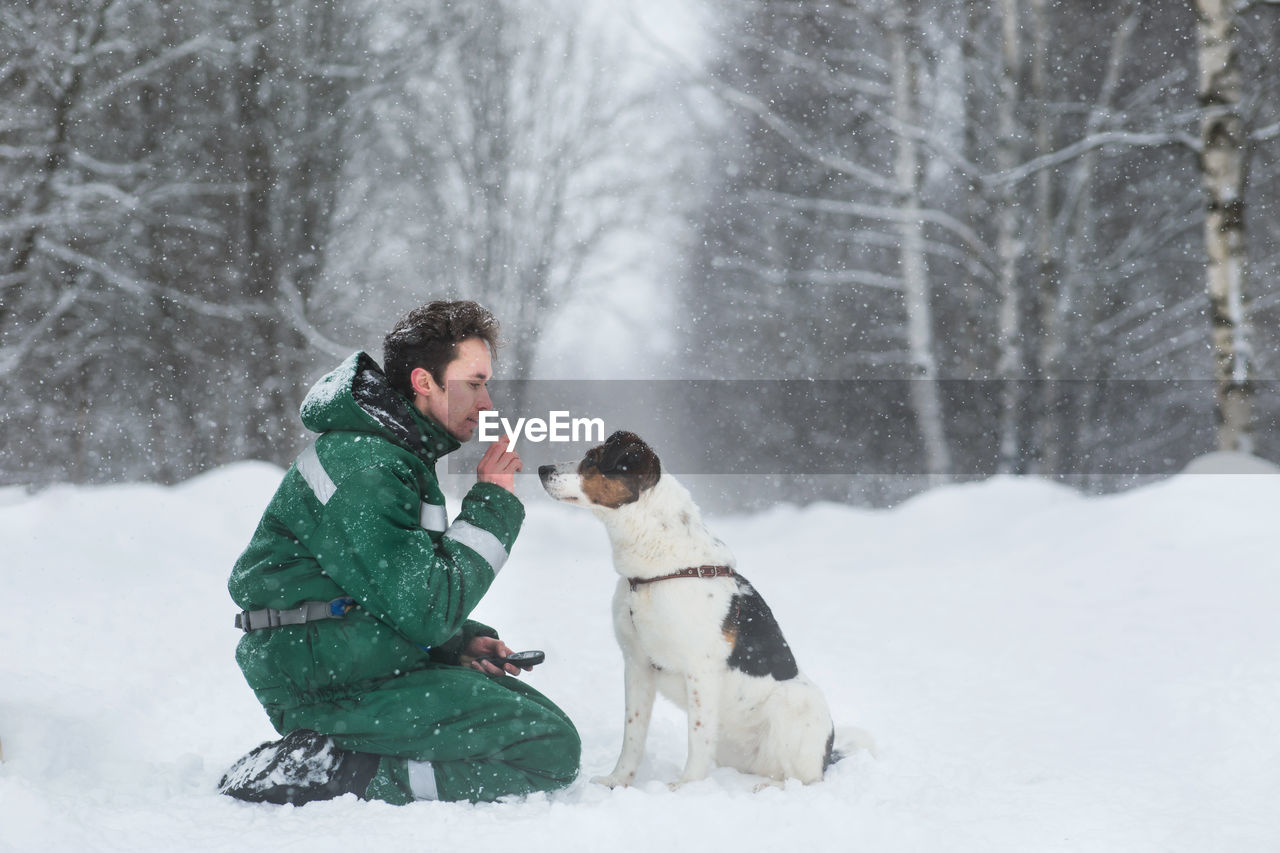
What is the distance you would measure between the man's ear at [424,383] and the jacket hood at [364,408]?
0.22 feet

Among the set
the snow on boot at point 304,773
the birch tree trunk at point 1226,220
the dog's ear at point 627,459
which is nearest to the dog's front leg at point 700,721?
the dog's ear at point 627,459

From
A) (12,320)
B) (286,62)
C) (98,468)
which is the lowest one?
(98,468)

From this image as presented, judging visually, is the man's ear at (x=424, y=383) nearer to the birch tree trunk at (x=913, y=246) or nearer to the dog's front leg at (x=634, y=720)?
the dog's front leg at (x=634, y=720)

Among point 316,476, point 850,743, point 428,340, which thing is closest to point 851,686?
point 850,743

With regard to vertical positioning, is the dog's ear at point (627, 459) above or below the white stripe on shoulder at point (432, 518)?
above

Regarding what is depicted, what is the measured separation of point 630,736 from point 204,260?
12369mm

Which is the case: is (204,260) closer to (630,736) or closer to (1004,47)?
(1004,47)

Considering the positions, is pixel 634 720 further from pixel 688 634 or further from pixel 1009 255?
pixel 1009 255

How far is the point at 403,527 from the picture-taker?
2.95 metres

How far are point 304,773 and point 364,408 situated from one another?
3.87ft

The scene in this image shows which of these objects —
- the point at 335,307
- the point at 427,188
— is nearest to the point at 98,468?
the point at 335,307

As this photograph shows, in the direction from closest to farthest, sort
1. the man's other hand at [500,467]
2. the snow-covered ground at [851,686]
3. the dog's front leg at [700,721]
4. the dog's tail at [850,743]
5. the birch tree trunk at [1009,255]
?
1. the snow-covered ground at [851,686]
2. the man's other hand at [500,467]
3. the dog's front leg at [700,721]
4. the dog's tail at [850,743]
5. the birch tree trunk at [1009,255]

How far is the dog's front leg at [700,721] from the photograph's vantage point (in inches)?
132

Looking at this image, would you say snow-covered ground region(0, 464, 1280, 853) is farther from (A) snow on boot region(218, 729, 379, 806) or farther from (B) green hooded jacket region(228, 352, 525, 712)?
(B) green hooded jacket region(228, 352, 525, 712)
